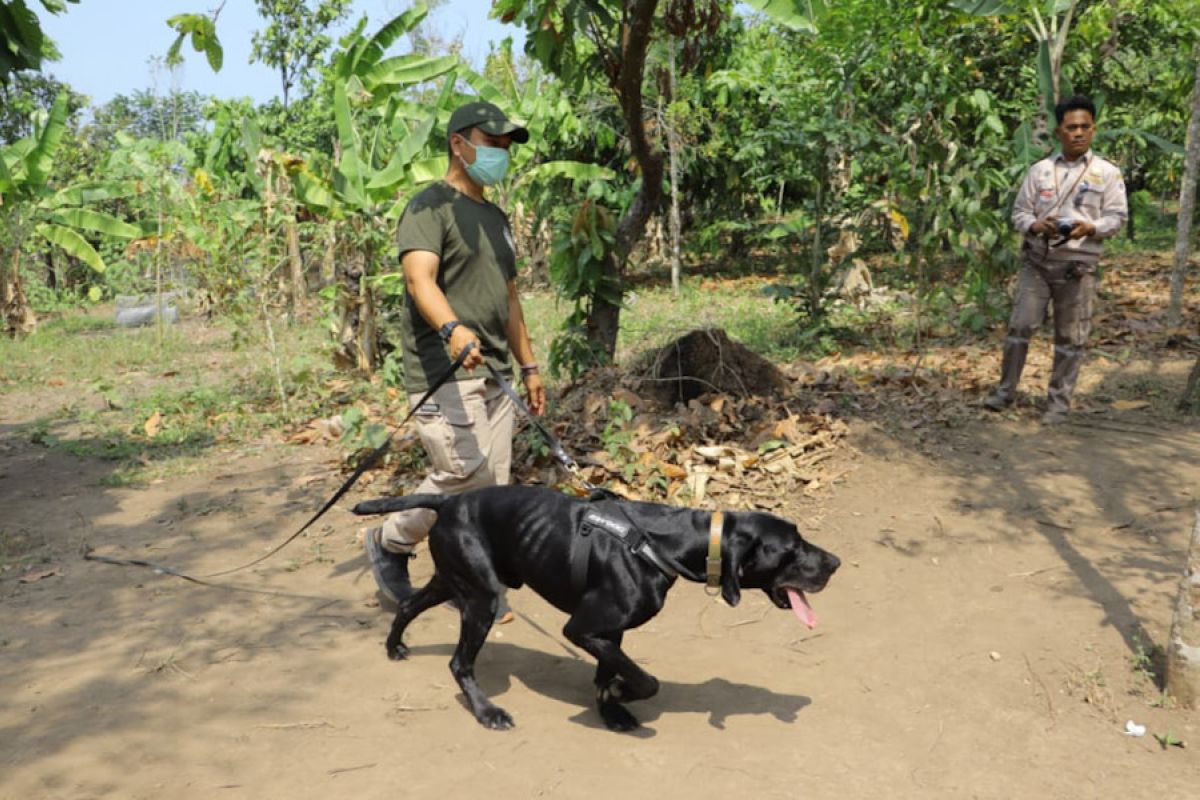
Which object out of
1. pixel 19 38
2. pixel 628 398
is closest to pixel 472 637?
pixel 628 398

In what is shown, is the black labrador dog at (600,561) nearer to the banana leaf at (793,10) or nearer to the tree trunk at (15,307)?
the banana leaf at (793,10)

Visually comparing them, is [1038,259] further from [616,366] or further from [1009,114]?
[1009,114]

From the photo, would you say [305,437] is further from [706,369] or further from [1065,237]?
[1065,237]

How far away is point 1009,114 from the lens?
1373 centimetres

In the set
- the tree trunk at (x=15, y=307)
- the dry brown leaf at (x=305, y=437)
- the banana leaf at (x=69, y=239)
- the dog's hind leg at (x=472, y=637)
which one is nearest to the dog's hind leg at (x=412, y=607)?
the dog's hind leg at (x=472, y=637)

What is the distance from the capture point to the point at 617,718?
3521 millimetres

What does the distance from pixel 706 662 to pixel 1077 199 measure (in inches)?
158

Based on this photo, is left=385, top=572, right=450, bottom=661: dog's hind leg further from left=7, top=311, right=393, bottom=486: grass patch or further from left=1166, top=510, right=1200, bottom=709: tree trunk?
left=7, top=311, right=393, bottom=486: grass patch

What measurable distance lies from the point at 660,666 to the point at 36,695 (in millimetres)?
2428

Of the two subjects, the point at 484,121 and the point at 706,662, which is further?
the point at 706,662

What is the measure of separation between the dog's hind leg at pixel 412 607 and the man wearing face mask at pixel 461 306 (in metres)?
0.39

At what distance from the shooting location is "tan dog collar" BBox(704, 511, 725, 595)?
3240 mm

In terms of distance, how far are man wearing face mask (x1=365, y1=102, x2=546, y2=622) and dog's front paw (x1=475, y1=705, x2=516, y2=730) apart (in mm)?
933

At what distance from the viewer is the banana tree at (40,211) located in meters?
10.5
